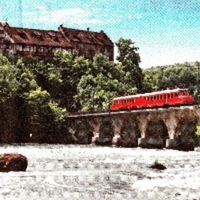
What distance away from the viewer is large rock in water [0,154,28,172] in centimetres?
3766

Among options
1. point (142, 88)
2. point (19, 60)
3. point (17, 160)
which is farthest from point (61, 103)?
point (17, 160)

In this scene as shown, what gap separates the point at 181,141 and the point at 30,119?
33.5 m

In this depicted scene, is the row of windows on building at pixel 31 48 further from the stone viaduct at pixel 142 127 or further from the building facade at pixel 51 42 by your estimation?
the stone viaduct at pixel 142 127

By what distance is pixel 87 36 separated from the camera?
14612 centimetres

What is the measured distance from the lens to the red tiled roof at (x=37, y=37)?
12650 centimetres

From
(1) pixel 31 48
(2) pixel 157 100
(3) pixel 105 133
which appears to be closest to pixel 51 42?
(1) pixel 31 48

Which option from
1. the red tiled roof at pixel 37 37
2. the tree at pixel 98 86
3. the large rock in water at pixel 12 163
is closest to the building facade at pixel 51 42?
the red tiled roof at pixel 37 37

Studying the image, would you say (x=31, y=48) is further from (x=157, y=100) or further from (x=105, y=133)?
(x=157, y=100)

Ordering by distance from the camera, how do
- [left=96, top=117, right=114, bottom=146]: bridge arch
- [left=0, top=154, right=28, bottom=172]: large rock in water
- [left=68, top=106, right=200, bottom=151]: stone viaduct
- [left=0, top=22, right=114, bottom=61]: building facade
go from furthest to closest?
[left=0, top=22, right=114, bottom=61]: building facade
[left=96, top=117, right=114, bottom=146]: bridge arch
[left=68, top=106, right=200, bottom=151]: stone viaduct
[left=0, top=154, right=28, bottom=172]: large rock in water

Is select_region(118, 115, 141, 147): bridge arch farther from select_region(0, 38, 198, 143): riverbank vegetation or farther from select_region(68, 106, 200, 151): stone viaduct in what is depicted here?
select_region(0, 38, 198, 143): riverbank vegetation

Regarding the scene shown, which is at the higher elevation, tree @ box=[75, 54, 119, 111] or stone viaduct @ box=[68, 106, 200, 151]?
tree @ box=[75, 54, 119, 111]

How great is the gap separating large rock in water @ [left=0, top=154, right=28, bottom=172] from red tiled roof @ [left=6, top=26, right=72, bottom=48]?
290 ft

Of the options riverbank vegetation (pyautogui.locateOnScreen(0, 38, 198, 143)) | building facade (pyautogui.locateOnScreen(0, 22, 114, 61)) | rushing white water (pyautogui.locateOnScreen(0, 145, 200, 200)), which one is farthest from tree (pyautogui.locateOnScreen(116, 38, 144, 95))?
rushing white water (pyautogui.locateOnScreen(0, 145, 200, 200))

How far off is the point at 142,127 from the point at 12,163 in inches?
1895
